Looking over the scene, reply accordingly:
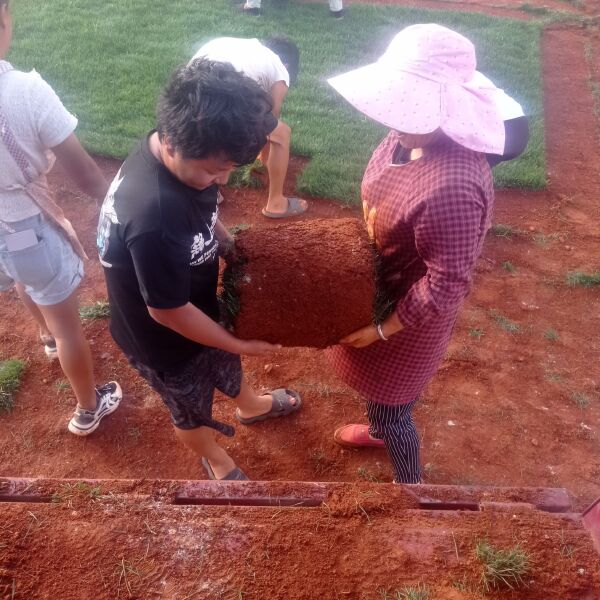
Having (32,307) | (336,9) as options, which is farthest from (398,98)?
(336,9)

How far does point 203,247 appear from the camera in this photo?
5.96 ft

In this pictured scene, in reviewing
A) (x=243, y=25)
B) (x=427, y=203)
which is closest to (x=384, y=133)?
(x=243, y=25)

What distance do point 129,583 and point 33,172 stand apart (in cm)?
157

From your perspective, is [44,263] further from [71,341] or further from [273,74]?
[273,74]

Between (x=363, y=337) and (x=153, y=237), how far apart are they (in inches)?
33.5

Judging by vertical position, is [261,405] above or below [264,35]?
below

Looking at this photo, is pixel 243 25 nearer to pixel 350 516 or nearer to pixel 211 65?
pixel 211 65

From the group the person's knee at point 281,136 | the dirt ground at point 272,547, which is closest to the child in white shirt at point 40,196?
the dirt ground at point 272,547

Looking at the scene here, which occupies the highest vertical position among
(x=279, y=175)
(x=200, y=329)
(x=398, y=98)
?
(x=398, y=98)

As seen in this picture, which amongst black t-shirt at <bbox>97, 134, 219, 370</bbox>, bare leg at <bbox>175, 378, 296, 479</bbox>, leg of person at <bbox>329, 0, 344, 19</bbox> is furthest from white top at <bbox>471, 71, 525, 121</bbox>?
leg of person at <bbox>329, 0, 344, 19</bbox>

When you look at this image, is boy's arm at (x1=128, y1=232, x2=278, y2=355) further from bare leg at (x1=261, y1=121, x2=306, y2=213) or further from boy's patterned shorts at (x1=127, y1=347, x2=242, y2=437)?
bare leg at (x1=261, y1=121, x2=306, y2=213)

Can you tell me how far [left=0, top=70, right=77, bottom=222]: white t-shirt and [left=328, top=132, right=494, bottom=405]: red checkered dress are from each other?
120 cm

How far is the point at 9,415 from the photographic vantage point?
10.7ft

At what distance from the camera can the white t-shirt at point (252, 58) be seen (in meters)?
3.23
